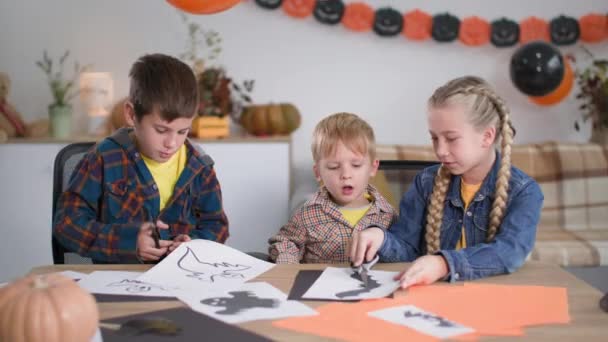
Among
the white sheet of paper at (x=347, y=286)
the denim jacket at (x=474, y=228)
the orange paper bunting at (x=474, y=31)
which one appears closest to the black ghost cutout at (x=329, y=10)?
the orange paper bunting at (x=474, y=31)

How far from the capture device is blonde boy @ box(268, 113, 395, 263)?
1972 mm

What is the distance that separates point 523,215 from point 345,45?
2.48m

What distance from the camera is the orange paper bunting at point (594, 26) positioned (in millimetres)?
3896

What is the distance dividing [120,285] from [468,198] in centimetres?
86

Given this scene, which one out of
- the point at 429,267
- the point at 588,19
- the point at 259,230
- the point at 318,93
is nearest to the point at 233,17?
the point at 318,93

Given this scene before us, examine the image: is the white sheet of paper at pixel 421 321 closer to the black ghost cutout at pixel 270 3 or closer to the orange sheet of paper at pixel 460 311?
the orange sheet of paper at pixel 460 311

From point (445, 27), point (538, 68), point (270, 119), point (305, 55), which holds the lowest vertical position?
point (270, 119)

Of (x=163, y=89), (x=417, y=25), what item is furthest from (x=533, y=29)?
(x=163, y=89)

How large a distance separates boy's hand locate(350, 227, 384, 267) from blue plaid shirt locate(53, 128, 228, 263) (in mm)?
554

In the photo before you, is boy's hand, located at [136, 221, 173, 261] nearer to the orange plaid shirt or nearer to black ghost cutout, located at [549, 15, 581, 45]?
the orange plaid shirt

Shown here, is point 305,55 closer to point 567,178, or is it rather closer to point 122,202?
point 567,178

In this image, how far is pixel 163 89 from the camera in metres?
1.81

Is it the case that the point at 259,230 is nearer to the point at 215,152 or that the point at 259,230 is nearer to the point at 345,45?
the point at 215,152

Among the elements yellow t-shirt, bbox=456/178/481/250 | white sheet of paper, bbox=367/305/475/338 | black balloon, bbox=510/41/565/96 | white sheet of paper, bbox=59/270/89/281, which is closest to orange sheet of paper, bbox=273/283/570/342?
white sheet of paper, bbox=367/305/475/338
